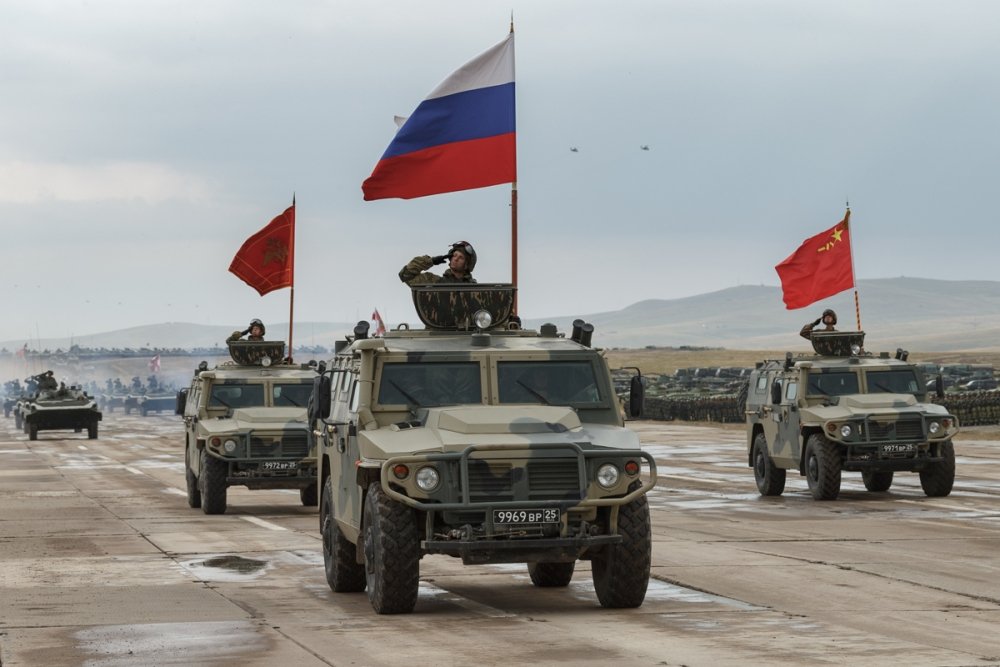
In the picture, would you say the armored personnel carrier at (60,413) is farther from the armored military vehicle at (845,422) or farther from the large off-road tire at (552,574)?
the large off-road tire at (552,574)

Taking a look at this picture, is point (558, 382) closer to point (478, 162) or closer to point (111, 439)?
point (478, 162)

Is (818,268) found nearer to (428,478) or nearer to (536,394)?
(536,394)

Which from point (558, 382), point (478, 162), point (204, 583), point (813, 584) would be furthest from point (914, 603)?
point (478, 162)

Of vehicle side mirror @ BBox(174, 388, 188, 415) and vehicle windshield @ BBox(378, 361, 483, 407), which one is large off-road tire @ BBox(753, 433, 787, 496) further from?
vehicle windshield @ BBox(378, 361, 483, 407)

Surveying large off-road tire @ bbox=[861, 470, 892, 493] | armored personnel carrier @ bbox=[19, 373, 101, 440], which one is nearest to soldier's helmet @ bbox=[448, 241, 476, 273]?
large off-road tire @ bbox=[861, 470, 892, 493]

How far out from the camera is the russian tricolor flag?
17.3m

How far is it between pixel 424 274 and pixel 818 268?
18.4 m

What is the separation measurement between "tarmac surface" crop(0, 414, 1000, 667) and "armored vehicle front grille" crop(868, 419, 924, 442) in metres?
0.91

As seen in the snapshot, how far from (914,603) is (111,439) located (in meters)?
48.5

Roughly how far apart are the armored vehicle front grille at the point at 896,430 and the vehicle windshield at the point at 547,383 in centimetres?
1091

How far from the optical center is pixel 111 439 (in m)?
57.3

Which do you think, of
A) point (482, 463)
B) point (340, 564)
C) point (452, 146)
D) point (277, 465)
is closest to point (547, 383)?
point (482, 463)

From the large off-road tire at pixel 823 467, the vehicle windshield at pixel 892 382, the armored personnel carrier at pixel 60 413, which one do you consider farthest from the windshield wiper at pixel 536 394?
the armored personnel carrier at pixel 60 413

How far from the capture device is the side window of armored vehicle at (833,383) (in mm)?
23266
